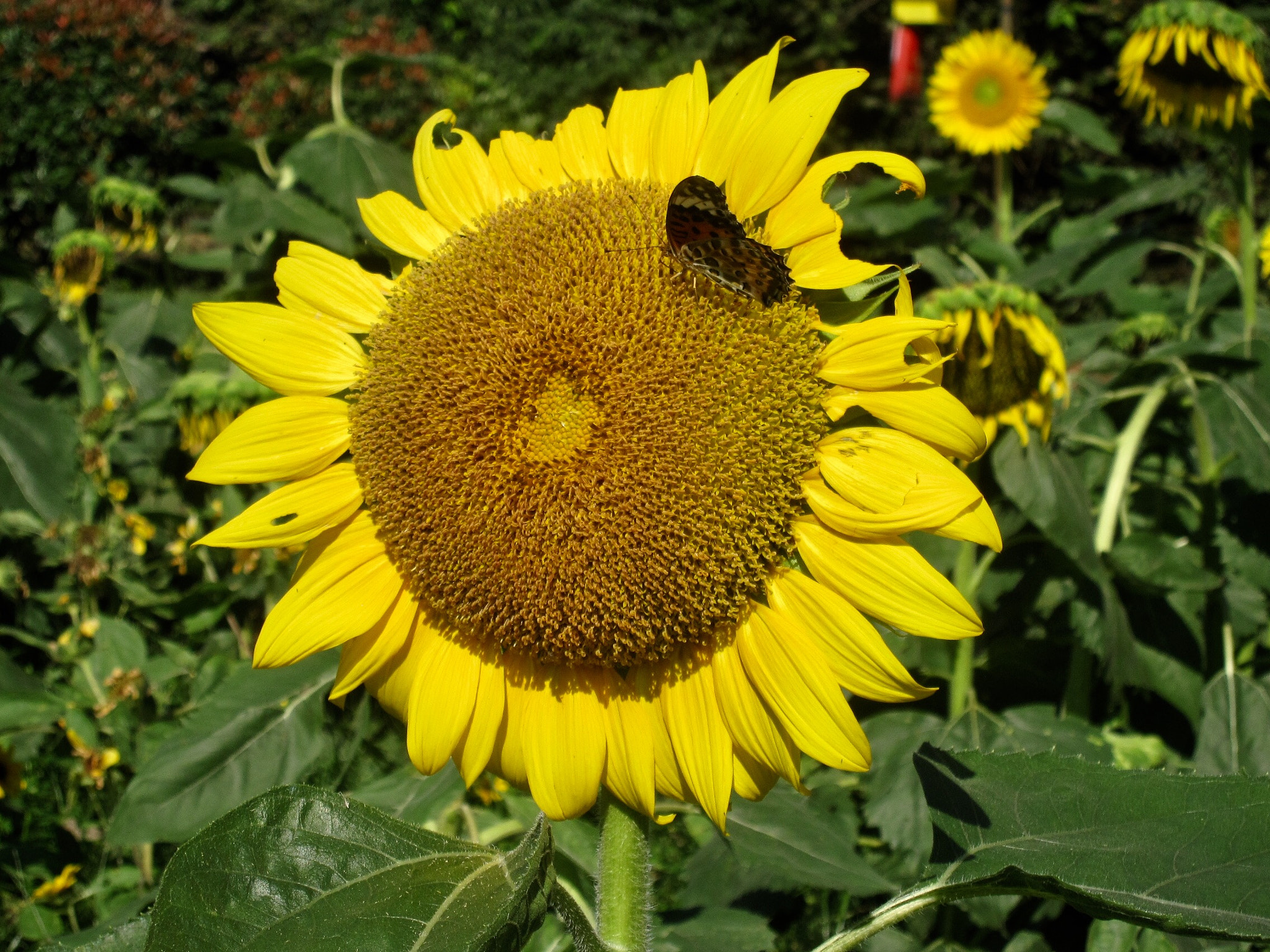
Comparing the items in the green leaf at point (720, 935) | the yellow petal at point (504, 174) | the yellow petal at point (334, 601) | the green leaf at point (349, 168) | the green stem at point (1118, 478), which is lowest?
the green leaf at point (720, 935)

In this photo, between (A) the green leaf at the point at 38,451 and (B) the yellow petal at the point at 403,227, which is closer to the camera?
(B) the yellow petal at the point at 403,227

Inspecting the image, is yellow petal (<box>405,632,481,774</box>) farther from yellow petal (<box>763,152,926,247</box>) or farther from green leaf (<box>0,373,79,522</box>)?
green leaf (<box>0,373,79,522</box>)

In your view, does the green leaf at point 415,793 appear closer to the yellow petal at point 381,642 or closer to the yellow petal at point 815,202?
the yellow petal at point 381,642

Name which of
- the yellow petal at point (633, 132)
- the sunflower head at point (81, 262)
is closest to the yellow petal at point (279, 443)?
the yellow petal at point (633, 132)

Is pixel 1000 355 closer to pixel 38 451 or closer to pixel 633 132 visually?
pixel 633 132

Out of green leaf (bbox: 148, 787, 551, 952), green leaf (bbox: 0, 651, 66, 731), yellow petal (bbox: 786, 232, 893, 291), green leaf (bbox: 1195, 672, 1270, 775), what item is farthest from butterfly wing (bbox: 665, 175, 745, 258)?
green leaf (bbox: 0, 651, 66, 731)

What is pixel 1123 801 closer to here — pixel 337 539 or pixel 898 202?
pixel 337 539

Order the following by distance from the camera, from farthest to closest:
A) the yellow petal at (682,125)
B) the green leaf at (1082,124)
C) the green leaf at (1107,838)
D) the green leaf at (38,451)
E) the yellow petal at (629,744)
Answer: the green leaf at (1082,124) < the green leaf at (38,451) < the yellow petal at (682,125) < the yellow petal at (629,744) < the green leaf at (1107,838)
